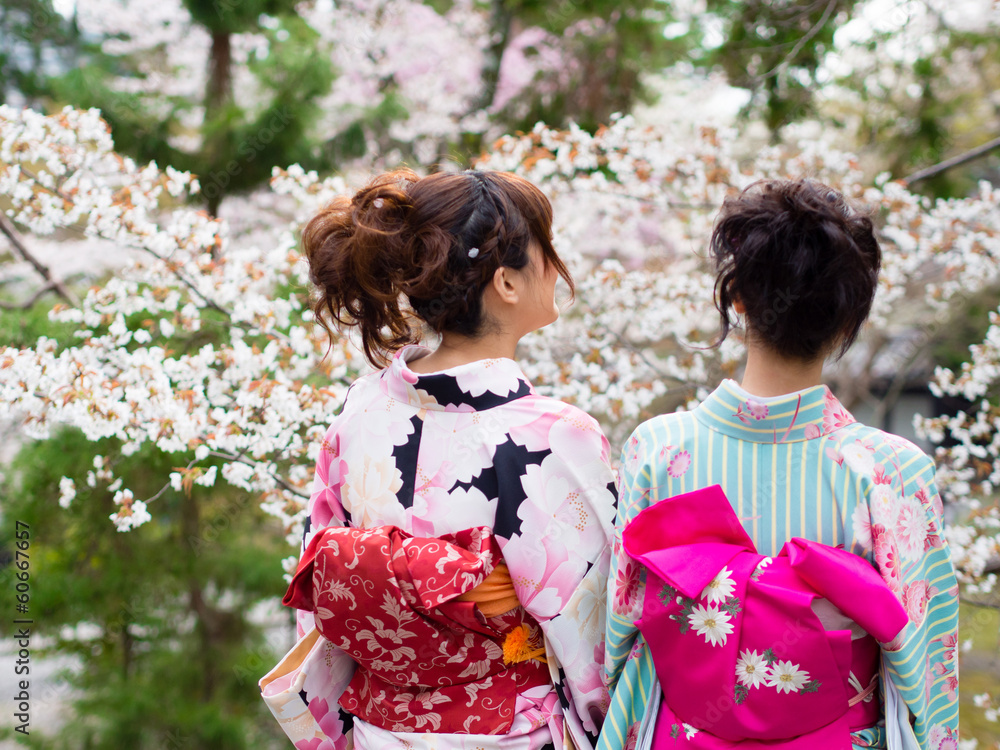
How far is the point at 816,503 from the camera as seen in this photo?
1294 mm

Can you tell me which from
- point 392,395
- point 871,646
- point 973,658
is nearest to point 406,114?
point 392,395

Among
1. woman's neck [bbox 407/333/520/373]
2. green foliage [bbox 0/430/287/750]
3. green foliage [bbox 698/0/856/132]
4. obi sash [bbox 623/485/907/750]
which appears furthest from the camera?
green foliage [bbox 698/0/856/132]

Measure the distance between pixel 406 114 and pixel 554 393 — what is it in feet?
10.00

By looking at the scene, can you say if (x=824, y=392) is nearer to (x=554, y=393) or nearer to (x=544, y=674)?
(x=544, y=674)

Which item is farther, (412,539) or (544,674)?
(544,674)

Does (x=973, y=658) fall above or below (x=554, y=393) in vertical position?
below

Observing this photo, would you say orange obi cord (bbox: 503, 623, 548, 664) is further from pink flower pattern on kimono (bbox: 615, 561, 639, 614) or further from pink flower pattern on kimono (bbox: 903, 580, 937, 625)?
pink flower pattern on kimono (bbox: 903, 580, 937, 625)

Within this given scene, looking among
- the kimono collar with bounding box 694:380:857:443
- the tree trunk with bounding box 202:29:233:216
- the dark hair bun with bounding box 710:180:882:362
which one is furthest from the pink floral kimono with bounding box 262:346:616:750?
the tree trunk with bounding box 202:29:233:216

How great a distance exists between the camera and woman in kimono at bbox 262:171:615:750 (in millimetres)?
1371

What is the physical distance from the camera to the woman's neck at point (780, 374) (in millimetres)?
1345

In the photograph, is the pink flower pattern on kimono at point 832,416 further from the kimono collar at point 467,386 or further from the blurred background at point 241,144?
the blurred background at point 241,144

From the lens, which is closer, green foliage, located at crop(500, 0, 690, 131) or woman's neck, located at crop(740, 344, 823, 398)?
woman's neck, located at crop(740, 344, 823, 398)

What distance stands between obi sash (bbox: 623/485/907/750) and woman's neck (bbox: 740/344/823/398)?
0.79 feet

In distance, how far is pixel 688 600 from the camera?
1.25 metres
